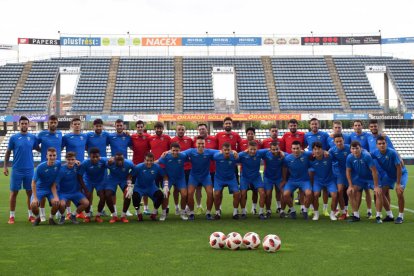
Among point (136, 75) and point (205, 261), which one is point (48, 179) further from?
Answer: point (136, 75)

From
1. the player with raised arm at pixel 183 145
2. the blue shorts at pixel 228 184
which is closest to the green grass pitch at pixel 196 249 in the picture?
the blue shorts at pixel 228 184

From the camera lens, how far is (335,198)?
31.7 ft

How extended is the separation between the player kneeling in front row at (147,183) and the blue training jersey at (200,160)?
0.63m

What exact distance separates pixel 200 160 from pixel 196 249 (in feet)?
11.7

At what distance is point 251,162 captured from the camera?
33.0ft

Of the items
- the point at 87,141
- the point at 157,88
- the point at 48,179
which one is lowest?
the point at 48,179

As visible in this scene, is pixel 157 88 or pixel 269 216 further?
pixel 157 88

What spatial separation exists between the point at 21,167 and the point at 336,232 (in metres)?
6.01

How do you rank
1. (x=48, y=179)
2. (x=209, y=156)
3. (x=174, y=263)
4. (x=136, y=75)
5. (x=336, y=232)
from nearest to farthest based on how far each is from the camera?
(x=174, y=263) → (x=336, y=232) → (x=48, y=179) → (x=209, y=156) → (x=136, y=75)

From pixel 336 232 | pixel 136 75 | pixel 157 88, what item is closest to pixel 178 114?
pixel 157 88

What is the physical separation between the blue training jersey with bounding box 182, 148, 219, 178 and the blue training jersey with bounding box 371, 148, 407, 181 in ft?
10.1

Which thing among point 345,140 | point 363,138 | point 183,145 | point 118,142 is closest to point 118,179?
point 118,142

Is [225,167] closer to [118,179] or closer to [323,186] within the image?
[323,186]

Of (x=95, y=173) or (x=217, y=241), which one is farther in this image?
(x=95, y=173)
